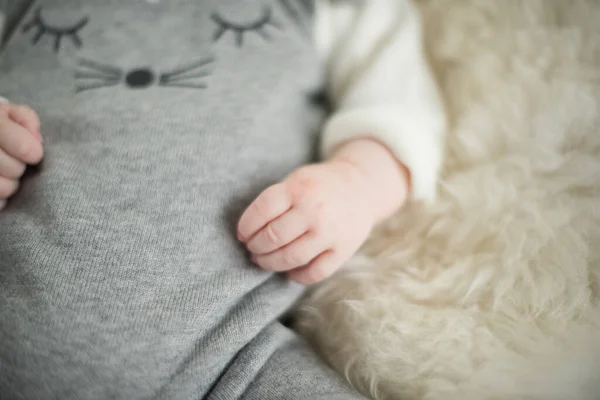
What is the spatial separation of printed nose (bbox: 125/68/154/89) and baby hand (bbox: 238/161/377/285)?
0.22 meters

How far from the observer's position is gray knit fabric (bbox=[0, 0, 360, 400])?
457 mm

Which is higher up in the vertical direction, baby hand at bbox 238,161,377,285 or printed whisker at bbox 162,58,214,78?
printed whisker at bbox 162,58,214,78

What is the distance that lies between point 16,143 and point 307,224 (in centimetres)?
33

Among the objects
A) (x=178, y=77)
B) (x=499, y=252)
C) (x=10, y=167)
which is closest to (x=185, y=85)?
(x=178, y=77)

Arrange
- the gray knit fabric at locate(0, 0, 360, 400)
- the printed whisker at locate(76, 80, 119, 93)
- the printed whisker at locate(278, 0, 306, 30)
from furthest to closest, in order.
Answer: the printed whisker at locate(278, 0, 306, 30) < the printed whisker at locate(76, 80, 119, 93) < the gray knit fabric at locate(0, 0, 360, 400)

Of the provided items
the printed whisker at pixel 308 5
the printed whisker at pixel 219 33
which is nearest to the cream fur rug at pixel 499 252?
the printed whisker at pixel 308 5

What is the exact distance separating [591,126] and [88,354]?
2.00 ft

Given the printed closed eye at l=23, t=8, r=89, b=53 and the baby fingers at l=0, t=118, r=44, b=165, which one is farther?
the printed closed eye at l=23, t=8, r=89, b=53

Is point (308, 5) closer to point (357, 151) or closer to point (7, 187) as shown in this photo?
point (357, 151)

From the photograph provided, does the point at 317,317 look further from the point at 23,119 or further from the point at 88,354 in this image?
the point at 23,119

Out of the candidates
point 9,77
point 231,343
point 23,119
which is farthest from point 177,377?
point 9,77

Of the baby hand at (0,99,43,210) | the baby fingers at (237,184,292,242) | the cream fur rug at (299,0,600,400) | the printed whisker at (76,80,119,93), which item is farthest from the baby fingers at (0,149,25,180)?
the cream fur rug at (299,0,600,400)

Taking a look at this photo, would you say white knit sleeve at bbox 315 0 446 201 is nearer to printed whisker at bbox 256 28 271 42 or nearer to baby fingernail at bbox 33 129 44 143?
printed whisker at bbox 256 28 271 42

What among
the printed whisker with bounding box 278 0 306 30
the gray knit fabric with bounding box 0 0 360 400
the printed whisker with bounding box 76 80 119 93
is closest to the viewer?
the gray knit fabric with bounding box 0 0 360 400
